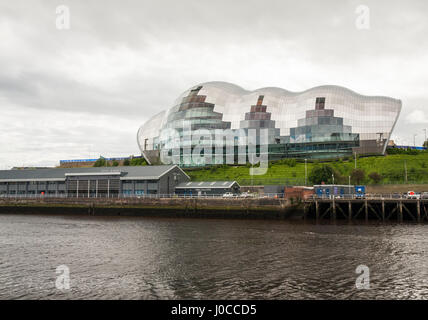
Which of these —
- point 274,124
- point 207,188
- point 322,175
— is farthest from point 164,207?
point 274,124

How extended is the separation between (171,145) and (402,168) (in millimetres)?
65051

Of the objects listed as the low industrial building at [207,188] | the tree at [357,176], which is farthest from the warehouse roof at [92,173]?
the tree at [357,176]

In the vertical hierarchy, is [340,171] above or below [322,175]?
above

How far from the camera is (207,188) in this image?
3019 inches

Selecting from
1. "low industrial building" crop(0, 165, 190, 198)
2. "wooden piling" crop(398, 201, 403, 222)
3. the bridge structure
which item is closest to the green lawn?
"low industrial building" crop(0, 165, 190, 198)

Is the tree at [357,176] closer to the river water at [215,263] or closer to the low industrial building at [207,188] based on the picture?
the low industrial building at [207,188]

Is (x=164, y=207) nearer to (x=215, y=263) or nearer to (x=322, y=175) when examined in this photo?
(x=322, y=175)

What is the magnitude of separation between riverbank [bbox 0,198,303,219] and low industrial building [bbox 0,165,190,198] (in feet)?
17.3

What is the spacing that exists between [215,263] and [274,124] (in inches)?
3358

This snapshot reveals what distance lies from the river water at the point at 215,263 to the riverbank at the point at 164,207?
12310 millimetres

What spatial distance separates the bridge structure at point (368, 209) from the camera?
57062 millimetres

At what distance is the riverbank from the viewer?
5769 cm

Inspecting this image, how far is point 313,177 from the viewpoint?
8456cm

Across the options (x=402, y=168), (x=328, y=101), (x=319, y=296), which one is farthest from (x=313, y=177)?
(x=319, y=296)
